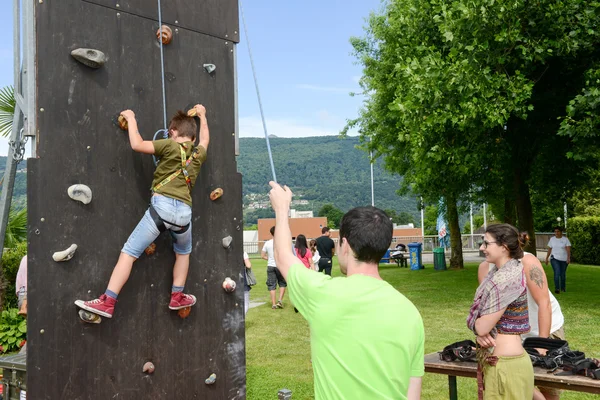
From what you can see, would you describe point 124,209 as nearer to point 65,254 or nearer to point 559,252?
point 65,254

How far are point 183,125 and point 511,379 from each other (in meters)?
3.15

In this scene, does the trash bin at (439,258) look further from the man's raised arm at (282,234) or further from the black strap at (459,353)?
the man's raised arm at (282,234)

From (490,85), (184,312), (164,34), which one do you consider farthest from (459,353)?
(490,85)

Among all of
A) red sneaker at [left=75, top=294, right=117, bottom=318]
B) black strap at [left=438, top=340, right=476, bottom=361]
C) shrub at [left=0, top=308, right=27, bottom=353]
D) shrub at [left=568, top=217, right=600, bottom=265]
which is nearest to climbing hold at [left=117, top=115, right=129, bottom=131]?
red sneaker at [left=75, top=294, right=117, bottom=318]

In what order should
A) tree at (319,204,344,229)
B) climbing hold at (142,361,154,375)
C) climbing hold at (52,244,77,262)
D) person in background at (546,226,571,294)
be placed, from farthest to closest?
tree at (319,204,344,229)
person in background at (546,226,571,294)
climbing hold at (142,361,154,375)
climbing hold at (52,244,77,262)

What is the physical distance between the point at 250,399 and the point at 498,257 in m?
3.94

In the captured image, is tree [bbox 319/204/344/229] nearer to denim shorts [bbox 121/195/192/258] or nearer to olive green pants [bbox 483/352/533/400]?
olive green pants [bbox 483/352/533/400]

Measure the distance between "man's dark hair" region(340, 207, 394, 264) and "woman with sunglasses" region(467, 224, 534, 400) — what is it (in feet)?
7.79

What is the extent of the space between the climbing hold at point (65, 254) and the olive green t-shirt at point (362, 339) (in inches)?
79.9

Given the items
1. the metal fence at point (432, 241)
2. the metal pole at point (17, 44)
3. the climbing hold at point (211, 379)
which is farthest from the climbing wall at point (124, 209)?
the metal fence at point (432, 241)

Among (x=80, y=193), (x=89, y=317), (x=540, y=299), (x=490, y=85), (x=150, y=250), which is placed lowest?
(x=540, y=299)

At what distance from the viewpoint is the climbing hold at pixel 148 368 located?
434 centimetres

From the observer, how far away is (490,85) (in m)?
15.2

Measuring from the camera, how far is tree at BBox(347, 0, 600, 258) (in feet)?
48.9
